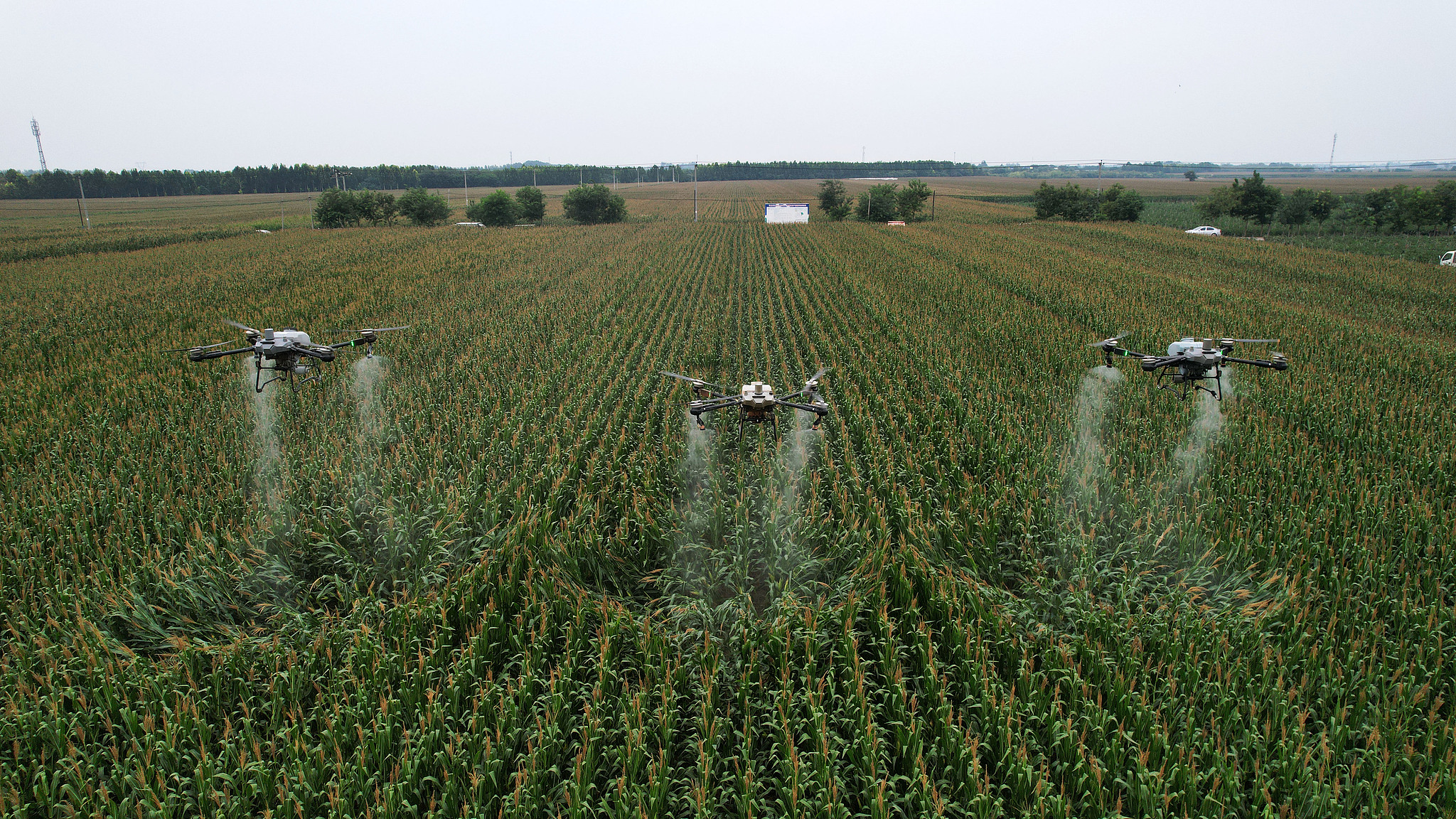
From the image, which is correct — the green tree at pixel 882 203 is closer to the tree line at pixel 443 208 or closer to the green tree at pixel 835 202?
the green tree at pixel 835 202

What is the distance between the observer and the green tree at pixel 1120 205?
7006 centimetres

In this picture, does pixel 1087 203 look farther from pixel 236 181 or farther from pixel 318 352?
pixel 236 181

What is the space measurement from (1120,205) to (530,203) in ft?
216

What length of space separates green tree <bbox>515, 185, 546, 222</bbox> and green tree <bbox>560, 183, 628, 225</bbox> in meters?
3.23

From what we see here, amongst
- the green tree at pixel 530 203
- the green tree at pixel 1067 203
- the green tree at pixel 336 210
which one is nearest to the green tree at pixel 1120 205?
the green tree at pixel 1067 203

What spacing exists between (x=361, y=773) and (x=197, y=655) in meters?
3.21

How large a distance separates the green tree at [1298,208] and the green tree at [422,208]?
86.5 m

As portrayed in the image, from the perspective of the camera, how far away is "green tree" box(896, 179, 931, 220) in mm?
75000

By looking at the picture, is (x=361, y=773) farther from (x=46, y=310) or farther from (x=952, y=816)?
(x=46, y=310)

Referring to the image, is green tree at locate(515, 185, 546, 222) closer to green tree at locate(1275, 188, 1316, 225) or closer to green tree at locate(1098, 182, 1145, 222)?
green tree at locate(1098, 182, 1145, 222)

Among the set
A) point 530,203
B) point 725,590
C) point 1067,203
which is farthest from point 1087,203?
point 725,590

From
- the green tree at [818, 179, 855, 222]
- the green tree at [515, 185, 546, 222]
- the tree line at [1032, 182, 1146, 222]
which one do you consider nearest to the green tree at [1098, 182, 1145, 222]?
the tree line at [1032, 182, 1146, 222]

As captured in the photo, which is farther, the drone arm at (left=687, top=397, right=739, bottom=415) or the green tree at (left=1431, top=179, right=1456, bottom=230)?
the green tree at (left=1431, top=179, right=1456, bottom=230)

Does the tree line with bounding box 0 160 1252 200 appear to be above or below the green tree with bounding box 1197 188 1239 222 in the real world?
above
